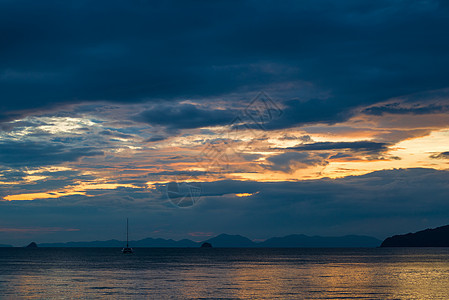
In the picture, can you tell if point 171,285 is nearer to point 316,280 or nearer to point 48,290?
point 48,290

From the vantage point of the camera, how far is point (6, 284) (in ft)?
329

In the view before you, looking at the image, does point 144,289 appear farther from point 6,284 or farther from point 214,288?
point 6,284

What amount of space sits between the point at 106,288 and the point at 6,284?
78.7ft

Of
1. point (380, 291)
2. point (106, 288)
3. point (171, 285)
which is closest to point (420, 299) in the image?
point (380, 291)

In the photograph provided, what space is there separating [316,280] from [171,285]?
3446 centimetres

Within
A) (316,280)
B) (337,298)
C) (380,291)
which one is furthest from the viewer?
(316,280)

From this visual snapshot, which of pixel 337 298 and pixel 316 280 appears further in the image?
pixel 316 280

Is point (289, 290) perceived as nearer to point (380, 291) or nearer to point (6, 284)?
point (380, 291)

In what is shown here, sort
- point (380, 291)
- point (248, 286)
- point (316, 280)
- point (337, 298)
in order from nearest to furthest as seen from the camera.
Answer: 1. point (337, 298)
2. point (380, 291)
3. point (248, 286)
4. point (316, 280)

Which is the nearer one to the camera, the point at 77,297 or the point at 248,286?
the point at 77,297

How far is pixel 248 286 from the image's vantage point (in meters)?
96.7

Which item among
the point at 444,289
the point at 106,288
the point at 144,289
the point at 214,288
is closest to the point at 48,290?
the point at 106,288

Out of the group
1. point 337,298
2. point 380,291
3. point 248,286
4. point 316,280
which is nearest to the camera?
point 337,298

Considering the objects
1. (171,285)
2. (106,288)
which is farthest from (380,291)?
(106,288)
